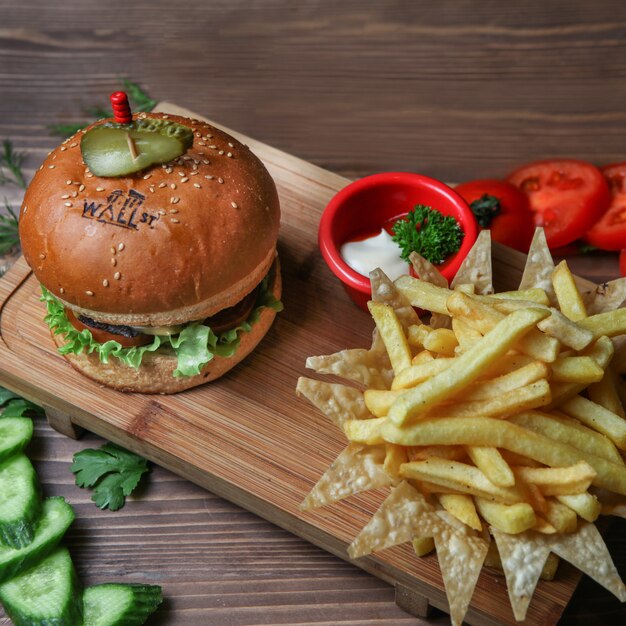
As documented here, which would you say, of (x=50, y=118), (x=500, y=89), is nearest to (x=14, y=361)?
(x=50, y=118)

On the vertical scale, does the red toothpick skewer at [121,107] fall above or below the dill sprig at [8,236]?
above

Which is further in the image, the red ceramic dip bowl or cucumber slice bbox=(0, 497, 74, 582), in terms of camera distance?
the red ceramic dip bowl

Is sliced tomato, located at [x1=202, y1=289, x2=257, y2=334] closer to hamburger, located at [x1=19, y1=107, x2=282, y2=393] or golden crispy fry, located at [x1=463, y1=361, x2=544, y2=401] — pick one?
hamburger, located at [x1=19, y1=107, x2=282, y2=393]

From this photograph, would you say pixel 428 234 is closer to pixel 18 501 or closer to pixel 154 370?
pixel 154 370

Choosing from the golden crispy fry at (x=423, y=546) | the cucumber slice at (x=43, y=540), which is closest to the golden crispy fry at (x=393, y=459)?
the golden crispy fry at (x=423, y=546)

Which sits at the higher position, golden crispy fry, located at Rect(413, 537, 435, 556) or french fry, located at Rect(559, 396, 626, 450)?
french fry, located at Rect(559, 396, 626, 450)

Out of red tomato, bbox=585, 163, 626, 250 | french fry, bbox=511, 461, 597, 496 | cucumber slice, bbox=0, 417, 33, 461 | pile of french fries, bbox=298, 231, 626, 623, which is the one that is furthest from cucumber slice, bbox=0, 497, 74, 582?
red tomato, bbox=585, 163, 626, 250

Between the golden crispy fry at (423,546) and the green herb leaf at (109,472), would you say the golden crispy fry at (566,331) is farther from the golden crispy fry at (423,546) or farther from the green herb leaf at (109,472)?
the green herb leaf at (109,472)
